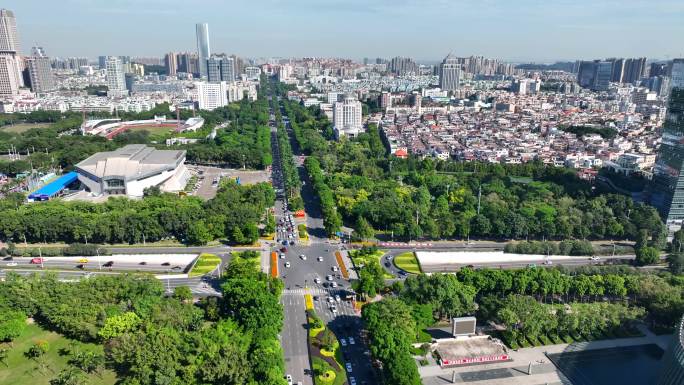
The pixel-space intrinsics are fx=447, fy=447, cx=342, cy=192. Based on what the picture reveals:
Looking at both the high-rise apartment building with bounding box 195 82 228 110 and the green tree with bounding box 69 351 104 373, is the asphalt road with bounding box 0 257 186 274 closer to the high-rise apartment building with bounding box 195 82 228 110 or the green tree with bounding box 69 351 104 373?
the green tree with bounding box 69 351 104 373

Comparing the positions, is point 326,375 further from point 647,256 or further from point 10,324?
point 647,256

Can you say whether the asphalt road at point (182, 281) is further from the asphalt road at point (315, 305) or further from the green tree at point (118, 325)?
the green tree at point (118, 325)

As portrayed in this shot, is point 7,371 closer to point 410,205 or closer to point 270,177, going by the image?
point 410,205

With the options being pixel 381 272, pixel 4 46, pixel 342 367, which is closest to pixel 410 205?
pixel 381 272

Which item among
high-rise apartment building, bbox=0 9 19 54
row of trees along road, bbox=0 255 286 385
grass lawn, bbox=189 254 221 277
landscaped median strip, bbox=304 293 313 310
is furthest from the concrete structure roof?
high-rise apartment building, bbox=0 9 19 54

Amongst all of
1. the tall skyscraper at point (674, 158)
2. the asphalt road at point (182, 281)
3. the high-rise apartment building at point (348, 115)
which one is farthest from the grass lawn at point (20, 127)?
the tall skyscraper at point (674, 158)

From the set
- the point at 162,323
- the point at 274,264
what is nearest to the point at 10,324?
the point at 162,323
